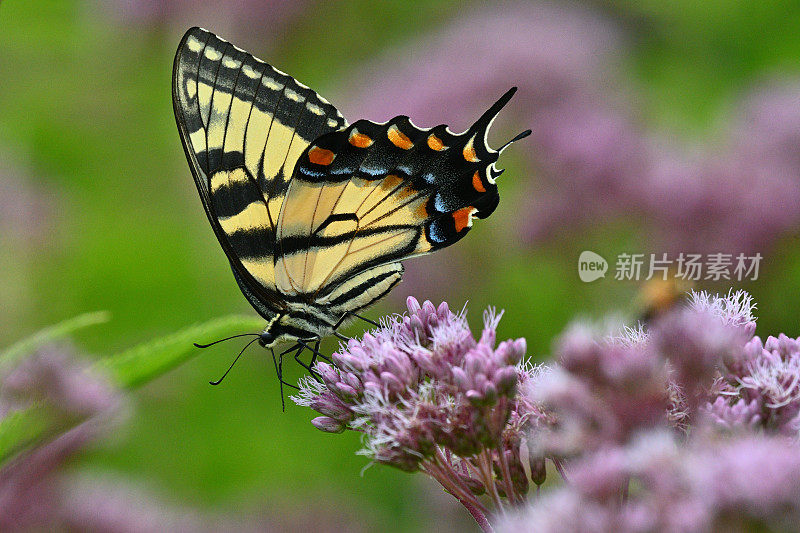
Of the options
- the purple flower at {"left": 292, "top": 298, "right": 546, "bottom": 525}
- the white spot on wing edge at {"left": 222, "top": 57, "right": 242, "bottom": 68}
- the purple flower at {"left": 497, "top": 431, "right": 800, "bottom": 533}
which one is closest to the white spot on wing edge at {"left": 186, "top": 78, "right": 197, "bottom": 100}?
the white spot on wing edge at {"left": 222, "top": 57, "right": 242, "bottom": 68}

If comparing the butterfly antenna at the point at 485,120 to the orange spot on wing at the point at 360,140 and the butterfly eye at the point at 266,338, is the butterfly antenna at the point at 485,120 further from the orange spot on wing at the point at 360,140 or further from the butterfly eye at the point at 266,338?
the butterfly eye at the point at 266,338

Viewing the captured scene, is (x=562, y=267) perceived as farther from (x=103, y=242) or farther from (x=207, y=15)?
(x=207, y=15)

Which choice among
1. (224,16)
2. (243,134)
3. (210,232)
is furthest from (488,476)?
(224,16)

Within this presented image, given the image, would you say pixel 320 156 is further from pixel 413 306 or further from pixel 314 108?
pixel 413 306

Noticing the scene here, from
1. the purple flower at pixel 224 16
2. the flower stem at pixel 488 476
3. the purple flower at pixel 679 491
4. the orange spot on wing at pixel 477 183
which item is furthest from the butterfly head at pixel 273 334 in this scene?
the purple flower at pixel 224 16

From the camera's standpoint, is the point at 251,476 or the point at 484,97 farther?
the point at 484,97

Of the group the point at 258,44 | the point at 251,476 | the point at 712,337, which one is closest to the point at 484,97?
the point at 258,44

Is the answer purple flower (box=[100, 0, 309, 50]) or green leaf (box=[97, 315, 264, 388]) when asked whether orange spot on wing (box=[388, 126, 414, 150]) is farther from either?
purple flower (box=[100, 0, 309, 50])
